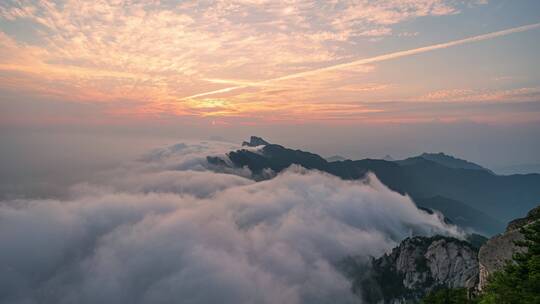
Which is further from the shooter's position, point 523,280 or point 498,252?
point 498,252

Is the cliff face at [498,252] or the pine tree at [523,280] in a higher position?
the pine tree at [523,280]

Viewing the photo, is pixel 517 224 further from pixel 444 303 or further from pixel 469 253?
pixel 469 253

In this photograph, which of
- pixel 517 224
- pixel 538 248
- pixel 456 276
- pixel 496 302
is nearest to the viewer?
pixel 496 302

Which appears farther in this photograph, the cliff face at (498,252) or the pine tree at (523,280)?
the cliff face at (498,252)

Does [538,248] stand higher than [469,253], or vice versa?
[538,248]

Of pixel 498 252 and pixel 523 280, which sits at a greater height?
pixel 523 280

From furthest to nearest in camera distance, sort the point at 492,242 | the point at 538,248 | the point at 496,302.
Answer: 1. the point at 492,242
2. the point at 538,248
3. the point at 496,302

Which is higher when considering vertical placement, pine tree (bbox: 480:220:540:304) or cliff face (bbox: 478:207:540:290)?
pine tree (bbox: 480:220:540:304)

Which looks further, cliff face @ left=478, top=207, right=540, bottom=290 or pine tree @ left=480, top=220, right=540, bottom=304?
cliff face @ left=478, top=207, right=540, bottom=290

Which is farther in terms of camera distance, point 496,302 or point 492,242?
point 492,242

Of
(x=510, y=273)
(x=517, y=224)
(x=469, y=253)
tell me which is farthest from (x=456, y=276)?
(x=510, y=273)

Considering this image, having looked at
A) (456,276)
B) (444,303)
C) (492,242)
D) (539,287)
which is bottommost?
(456,276)
